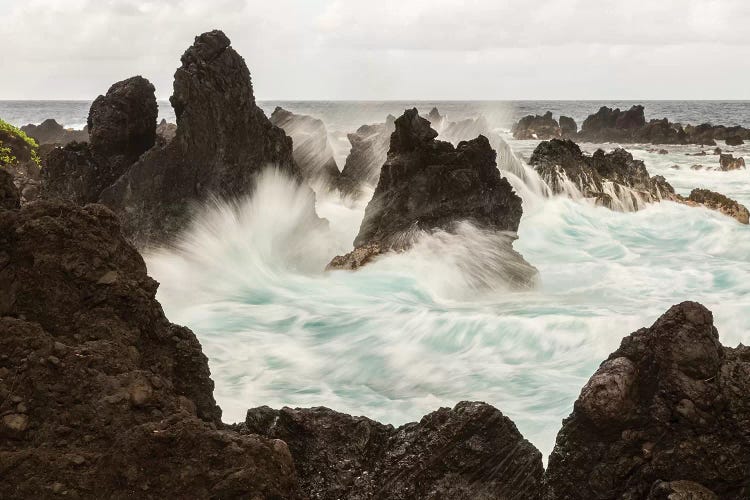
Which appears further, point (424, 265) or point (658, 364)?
point (424, 265)

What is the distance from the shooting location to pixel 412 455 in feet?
14.0

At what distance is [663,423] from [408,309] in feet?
23.3

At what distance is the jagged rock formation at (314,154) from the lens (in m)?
19.0

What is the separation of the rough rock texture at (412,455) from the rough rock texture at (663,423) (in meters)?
0.27

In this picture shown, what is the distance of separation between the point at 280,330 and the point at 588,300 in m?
5.42

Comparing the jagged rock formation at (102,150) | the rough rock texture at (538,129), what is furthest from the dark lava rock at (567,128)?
the jagged rock formation at (102,150)

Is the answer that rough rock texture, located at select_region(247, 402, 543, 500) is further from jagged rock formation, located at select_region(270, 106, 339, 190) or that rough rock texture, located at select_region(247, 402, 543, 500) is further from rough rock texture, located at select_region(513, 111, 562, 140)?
rough rock texture, located at select_region(513, 111, 562, 140)

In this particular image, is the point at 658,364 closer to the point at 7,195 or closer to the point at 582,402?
the point at 582,402

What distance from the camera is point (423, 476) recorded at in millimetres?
4180

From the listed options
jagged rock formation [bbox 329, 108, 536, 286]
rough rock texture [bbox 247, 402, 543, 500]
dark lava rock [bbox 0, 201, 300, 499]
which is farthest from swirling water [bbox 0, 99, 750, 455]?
dark lava rock [bbox 0, 201, 300, 499]

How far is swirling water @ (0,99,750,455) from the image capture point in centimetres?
850

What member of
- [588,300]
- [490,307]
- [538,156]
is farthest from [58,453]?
[538,156]

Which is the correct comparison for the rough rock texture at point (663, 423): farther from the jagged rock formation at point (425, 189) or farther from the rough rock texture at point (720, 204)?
the rough rock texture at point (720, 204)

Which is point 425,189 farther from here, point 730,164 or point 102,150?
point 730,164
